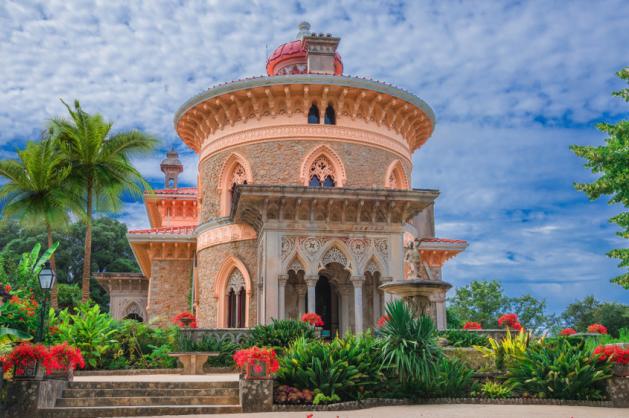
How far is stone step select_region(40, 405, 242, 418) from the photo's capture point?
1023cm

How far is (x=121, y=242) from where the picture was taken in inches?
2265

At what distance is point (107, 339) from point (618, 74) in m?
16.7

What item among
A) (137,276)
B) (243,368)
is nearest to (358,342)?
(243,368)

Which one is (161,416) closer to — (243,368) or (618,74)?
(243,368)

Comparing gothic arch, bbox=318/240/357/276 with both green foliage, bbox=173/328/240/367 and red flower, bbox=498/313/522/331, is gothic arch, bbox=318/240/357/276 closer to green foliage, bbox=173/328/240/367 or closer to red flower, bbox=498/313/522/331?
green foliage, bbox=173/328/240/367

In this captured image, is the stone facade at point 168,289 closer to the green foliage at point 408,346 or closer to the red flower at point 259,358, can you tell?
the red flower at point 259,358

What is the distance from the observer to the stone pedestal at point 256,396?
34.1 feet

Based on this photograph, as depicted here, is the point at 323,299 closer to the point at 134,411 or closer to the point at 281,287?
the point at 281,287

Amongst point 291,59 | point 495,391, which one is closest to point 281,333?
point 495,391

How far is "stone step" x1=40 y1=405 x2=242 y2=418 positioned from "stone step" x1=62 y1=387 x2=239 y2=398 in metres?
0.66

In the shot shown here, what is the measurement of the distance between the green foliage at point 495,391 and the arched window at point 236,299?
11.0 m

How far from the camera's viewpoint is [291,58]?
27109 millimetres

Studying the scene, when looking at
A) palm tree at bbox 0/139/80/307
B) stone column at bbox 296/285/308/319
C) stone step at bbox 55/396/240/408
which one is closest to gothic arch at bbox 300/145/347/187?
stone column at bbox 296/285/308/319

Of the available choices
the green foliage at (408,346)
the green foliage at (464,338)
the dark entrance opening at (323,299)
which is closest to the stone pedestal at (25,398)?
the green foliage at (408,346)
